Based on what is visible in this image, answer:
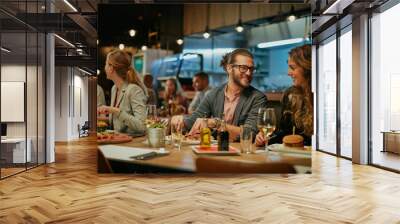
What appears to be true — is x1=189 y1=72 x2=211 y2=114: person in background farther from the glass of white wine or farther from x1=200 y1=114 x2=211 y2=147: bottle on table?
the glass of white wine

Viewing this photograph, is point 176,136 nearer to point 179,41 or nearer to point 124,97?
point 124,97

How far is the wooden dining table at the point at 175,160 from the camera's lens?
19.8 feet

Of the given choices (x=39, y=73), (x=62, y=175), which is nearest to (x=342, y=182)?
(x=62, y=175)

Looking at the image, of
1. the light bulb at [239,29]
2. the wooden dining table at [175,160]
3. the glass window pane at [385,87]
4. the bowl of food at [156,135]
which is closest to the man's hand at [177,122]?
the bowl of food at [156,135]

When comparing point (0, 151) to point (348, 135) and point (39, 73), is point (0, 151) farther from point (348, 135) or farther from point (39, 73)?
point (348, 135)

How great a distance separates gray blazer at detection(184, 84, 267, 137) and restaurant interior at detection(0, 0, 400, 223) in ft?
0.58

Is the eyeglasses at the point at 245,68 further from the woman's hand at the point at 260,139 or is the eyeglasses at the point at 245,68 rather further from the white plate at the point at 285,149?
the white plate at the point at 285,149

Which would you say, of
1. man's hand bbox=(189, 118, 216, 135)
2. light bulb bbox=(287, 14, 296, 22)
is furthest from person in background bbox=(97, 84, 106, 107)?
light bulb bbox=(287, 14, 296, 22)

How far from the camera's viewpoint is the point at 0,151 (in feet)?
19.4

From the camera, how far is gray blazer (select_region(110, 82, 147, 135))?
6.16 m

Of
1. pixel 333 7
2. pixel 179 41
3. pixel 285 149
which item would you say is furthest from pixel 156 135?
pixel 333 7

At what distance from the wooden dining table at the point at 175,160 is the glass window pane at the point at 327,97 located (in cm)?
346

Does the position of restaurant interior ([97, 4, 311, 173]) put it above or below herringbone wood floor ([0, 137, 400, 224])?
above

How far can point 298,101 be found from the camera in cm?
617
